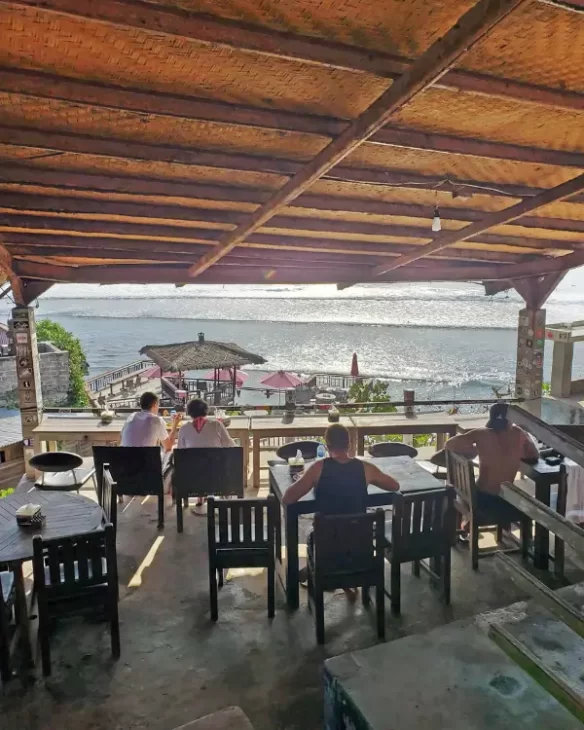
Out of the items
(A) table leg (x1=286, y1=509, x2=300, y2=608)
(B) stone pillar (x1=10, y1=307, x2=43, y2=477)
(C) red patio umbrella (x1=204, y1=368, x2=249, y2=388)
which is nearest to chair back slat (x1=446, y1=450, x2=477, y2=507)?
(A) table leg (x1=286, y1=509, x2=300, y2=608)

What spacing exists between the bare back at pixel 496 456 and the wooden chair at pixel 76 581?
259cm

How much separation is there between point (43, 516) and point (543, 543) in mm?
3341

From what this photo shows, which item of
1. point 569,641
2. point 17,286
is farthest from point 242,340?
point 569,641

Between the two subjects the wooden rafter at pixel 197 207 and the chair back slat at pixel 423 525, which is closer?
the chair back slat at pixel 423 525

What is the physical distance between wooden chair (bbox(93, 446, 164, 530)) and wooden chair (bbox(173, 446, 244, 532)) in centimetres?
17

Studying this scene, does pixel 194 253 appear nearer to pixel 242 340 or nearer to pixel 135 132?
pixel 135 132

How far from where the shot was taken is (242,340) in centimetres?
4278

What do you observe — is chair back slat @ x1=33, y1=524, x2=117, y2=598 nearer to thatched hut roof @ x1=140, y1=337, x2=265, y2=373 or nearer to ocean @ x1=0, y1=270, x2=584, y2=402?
thatched hut roof @ x1=140, y1=337, x2=265, y2=373

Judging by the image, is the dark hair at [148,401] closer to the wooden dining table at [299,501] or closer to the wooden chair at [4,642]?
the wooden dining table at [299,501]

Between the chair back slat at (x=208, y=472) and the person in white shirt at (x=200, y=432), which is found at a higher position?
the person in white shirt at (x=200, y=432)

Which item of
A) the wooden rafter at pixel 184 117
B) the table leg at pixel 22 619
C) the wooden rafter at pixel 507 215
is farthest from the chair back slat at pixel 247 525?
the wooden rafter at pixel 507 215

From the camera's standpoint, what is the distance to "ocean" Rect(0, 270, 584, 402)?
113ft

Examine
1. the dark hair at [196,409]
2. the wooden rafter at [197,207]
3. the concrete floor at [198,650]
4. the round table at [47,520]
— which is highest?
the wooden rafter at [197,207]

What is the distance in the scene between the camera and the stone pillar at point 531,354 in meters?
8.57
